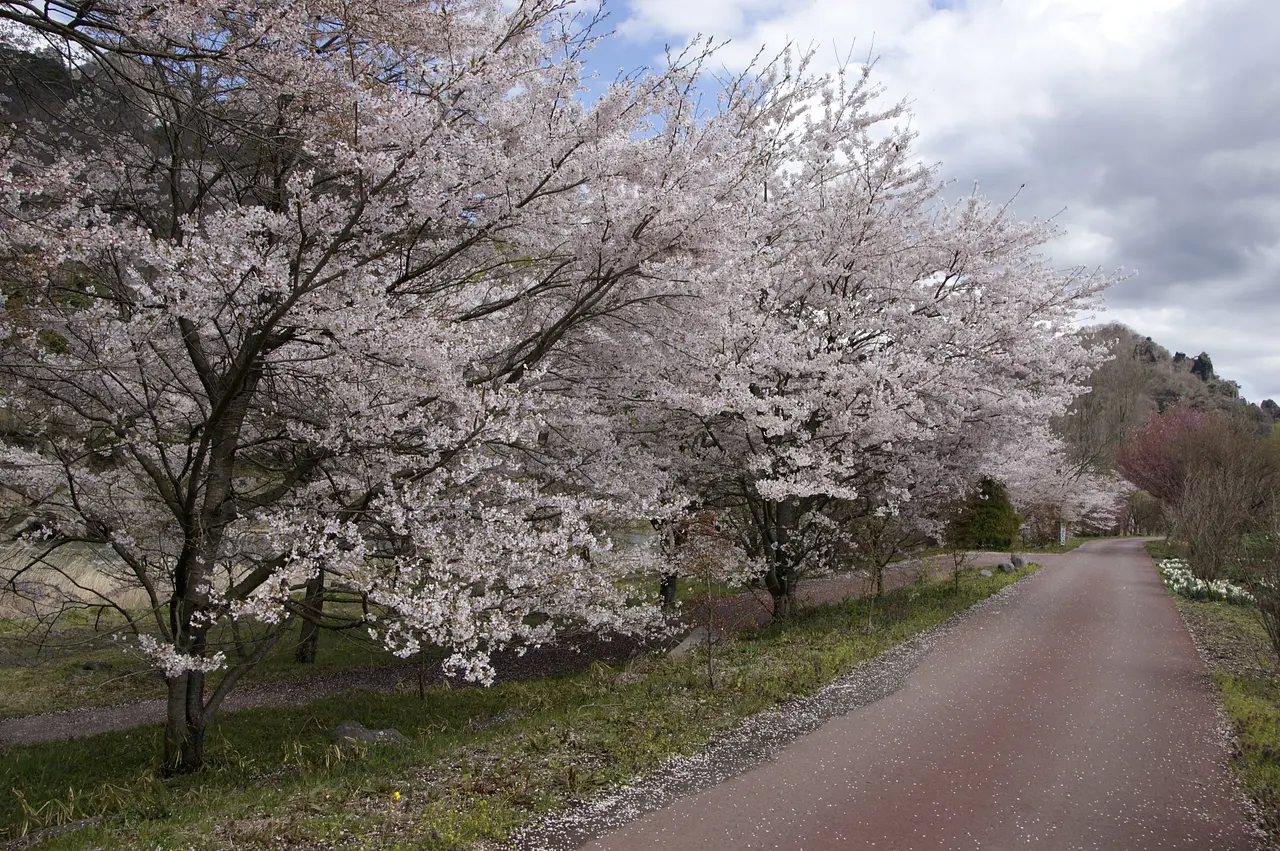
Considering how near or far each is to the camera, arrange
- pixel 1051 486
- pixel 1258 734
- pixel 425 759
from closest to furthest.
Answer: pixel 425 759 < pixel 1258 734 < pixel 1051 486

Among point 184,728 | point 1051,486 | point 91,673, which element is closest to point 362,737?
point 184,728

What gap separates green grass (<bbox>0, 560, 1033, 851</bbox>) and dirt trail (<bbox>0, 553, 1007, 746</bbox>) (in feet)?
2.81

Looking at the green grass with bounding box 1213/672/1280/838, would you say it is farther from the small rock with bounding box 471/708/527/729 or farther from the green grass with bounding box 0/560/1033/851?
the small rock with bounding box 471/708/527/729

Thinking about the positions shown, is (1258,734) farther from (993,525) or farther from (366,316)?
(993,525)

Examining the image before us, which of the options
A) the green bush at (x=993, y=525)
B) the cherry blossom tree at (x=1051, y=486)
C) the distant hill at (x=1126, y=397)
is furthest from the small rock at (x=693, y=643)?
the distant hill at (x=1126, y=397)

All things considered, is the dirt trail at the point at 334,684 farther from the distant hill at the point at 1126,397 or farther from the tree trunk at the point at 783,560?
the distant hill at the point at 1126,397

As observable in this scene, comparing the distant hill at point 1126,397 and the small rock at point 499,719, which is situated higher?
the distant hill at point 1126,397

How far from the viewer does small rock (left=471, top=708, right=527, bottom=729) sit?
8140 mm

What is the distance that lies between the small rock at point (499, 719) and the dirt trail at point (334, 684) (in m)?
1.78

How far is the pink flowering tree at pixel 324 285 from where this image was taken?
18.4ft

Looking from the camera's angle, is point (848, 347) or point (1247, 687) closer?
point (1247, 687)

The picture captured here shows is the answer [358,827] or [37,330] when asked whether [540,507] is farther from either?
[37,330]

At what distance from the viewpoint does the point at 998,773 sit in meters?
5.57

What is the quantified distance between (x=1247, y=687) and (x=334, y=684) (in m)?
A: 12.0
